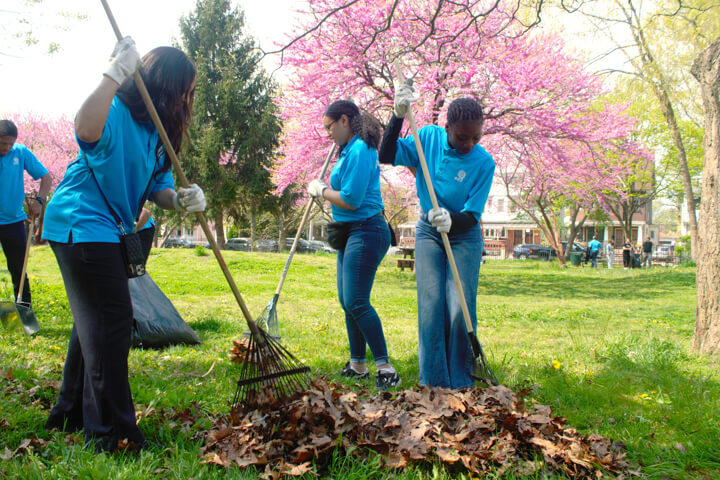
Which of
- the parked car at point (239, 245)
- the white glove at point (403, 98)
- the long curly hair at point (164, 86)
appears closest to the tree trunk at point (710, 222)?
the white glove at point (403, 98)

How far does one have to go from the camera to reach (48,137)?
29094 millimetres

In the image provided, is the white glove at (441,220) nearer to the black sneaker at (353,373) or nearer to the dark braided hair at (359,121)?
the dark braided hair at (359,121)

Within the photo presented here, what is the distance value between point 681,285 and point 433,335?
13.2 meters

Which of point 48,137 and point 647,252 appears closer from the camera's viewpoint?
point 647,252

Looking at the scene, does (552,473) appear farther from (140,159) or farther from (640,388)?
(140,159)

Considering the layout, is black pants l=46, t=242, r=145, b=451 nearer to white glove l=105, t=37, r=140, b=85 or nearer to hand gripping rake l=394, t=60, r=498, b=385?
white glove l=105, t=37, r=140, b=85

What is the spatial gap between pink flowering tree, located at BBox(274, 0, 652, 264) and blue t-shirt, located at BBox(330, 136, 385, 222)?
24.5 ft

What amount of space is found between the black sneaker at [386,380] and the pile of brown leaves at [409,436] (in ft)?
3.16

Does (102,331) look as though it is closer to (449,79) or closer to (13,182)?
(13,182)

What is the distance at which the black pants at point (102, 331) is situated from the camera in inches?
79.4

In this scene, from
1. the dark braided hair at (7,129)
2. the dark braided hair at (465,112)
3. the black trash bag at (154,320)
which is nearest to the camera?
the dark braided hair at (465,112)

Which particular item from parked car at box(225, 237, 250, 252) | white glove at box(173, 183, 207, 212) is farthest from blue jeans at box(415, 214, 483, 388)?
parked car at box(225, 237, 250, 252)

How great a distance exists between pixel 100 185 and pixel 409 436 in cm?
163

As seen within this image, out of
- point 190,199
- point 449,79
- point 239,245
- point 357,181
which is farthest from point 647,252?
point 190,199
